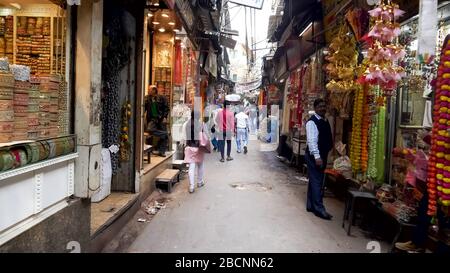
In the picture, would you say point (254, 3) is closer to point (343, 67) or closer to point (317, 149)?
point (343, 67)

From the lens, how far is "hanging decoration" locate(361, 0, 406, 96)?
5008 millimetres

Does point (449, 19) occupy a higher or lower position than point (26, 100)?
higher

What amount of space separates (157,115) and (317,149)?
4802mm

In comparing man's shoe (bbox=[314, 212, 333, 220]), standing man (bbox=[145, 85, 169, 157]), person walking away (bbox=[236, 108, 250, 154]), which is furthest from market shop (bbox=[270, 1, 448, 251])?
person walking away (bbox=[236, 108, 250, 154])

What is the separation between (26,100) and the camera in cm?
359

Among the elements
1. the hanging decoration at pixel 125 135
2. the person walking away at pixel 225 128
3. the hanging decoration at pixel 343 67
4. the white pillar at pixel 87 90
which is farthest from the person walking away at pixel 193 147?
the person walking away at pixel 225 128

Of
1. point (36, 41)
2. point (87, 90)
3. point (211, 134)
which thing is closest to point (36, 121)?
point (87, 90)

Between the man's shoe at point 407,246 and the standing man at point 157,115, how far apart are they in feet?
22.0

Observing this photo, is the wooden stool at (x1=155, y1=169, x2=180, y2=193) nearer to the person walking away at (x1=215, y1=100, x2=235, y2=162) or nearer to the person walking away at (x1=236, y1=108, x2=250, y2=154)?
the person walking away at (x1=215, y1=100, x2=235, y2=162)

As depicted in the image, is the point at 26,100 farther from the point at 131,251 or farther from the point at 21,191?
the point at 131,251

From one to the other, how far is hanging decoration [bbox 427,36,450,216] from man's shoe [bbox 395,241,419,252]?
0.92 metres

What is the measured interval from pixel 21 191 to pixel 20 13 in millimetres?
2949

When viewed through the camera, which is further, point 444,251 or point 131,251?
point 131,251
